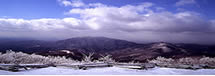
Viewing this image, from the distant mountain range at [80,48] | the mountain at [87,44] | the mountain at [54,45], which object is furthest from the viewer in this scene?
the mountain at [87,44]

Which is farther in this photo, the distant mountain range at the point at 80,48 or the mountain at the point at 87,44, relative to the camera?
the mountain at the point at 87,44

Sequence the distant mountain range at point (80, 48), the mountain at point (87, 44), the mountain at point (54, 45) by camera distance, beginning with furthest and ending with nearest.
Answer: the mountain at point (87, 44)
the distant mountain range at point (80, 48)
the mountain at point (54, 45)

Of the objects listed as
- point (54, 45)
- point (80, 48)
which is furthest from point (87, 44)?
point (54, 45)


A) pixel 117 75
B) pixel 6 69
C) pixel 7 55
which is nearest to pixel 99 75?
pixel 117 75

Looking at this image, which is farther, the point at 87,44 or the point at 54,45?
the point at 87,44

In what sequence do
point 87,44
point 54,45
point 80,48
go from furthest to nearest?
1. point 87,44
2. point 80,48
3. point 54,45

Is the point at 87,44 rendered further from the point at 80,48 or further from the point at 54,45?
the point at 54,45

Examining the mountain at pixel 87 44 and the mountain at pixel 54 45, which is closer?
the mountain at pixel 54 45

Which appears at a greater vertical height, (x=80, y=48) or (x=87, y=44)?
(x=87, y=44)

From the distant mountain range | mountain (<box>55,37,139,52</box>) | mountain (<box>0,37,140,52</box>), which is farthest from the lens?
mountain (<box>55,37,139,52</box>)

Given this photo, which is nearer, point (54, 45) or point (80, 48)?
point (54, 45)

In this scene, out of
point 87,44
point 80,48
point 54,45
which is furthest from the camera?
point 87,44
